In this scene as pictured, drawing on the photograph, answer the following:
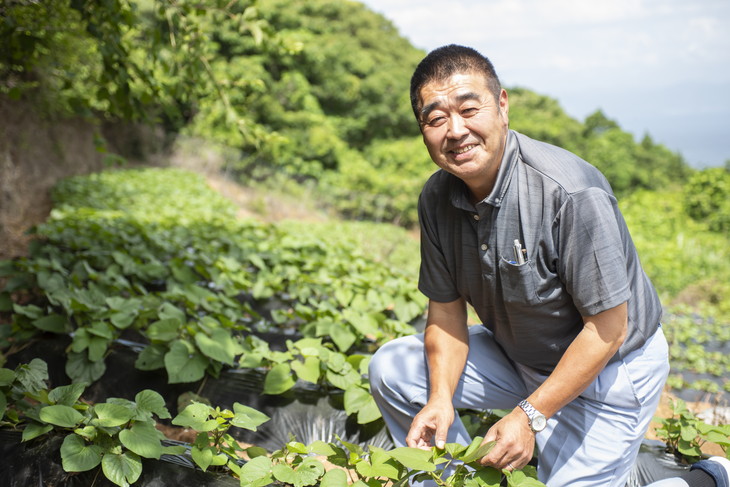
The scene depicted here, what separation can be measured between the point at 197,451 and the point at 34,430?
0.51 meters

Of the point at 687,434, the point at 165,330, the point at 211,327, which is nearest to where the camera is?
the point at 687,434

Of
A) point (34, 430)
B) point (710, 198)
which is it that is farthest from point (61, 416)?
point (710, 198)

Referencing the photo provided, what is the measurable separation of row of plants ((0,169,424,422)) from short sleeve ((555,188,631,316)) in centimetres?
113

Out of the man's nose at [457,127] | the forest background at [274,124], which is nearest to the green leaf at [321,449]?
the man's nose at [457,127]

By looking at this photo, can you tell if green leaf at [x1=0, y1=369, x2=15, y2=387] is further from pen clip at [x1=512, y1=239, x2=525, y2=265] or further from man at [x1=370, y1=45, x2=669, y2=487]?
pen clip at [x1=512, y1=239, x2=525, y2=265]

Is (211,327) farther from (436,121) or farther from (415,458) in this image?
(436,121)

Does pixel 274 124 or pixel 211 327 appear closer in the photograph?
pixel 211 327

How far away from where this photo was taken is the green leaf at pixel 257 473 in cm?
174

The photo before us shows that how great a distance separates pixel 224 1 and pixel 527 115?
2519 centimetres

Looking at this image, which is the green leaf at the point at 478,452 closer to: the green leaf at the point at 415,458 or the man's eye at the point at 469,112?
the green leaf at the point at 415,458

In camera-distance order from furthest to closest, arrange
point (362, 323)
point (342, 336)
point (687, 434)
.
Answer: point (362, 323) → point (342, 336) → point (687, 434)

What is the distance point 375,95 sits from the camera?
24.3 metres

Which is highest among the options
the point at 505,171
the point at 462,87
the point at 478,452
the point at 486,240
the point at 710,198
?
the point at 462,87

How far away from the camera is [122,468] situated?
1.78 metres
